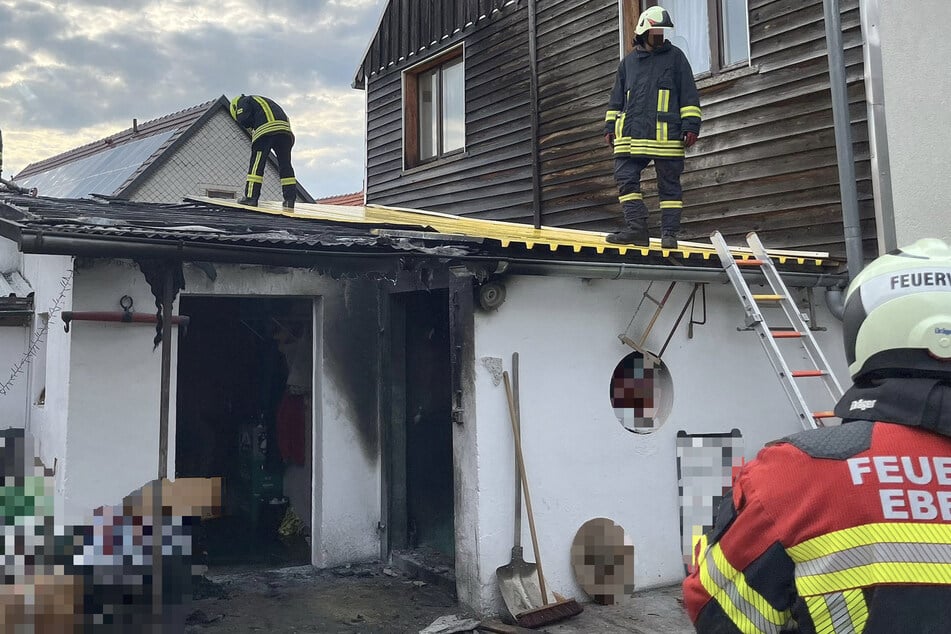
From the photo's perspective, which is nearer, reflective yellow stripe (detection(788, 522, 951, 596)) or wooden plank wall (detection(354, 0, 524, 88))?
reflective yellow stripe (detection(788, 522, 951, 596))

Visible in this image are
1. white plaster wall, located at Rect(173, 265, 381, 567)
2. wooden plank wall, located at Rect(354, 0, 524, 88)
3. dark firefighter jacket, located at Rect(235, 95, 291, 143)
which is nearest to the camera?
white plaster wall, located at Rect(173, 265, 381, 567)

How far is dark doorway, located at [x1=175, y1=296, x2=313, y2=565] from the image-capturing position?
23.4 ft

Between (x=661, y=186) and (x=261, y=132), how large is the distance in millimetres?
4446

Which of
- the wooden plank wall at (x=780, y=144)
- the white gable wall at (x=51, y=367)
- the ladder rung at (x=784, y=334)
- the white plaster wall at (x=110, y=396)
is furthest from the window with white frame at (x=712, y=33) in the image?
the white gable wall at (x=51, y=367)

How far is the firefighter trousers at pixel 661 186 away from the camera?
6.46m

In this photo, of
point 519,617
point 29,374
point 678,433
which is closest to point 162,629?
point 519,617

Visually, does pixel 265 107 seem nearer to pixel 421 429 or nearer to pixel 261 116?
pixel 261 116

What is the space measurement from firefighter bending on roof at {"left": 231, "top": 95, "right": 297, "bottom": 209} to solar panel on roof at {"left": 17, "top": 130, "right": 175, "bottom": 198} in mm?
6391

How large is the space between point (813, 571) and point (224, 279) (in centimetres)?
557

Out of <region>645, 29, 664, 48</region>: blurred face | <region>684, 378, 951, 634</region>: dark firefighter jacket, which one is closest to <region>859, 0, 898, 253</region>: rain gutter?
<region>645, 29, 664, 48</region>: blurred face

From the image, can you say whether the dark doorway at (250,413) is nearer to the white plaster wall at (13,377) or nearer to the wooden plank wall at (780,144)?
the white plaster wall at (13,377)

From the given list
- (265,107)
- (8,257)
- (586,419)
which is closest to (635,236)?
(586,419)

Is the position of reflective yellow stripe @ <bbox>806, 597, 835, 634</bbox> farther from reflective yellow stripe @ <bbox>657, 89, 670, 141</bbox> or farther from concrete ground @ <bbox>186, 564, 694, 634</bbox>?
reflective yellow stripe @ <bbox>657, 89, 670, 141</bbox>

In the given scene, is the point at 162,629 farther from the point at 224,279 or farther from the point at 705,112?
the point at 705,112
